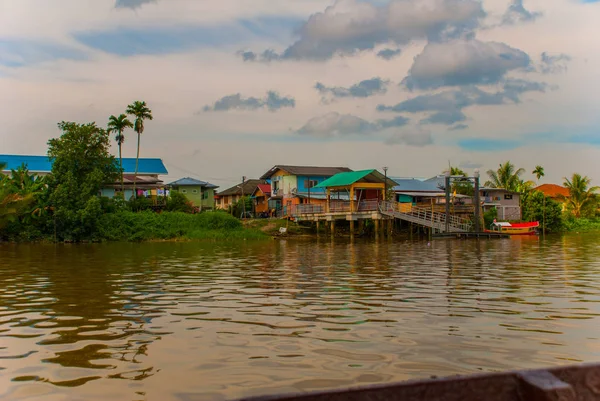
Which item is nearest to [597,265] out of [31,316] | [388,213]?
[31,316]

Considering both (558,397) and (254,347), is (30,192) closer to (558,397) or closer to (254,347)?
(254,347)

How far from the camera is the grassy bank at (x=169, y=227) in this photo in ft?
139

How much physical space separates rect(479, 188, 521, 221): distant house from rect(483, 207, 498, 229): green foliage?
3071mm

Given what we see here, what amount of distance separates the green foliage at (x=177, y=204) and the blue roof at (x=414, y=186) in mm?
19336

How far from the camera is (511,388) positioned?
3.87 metres

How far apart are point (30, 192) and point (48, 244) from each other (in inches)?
146

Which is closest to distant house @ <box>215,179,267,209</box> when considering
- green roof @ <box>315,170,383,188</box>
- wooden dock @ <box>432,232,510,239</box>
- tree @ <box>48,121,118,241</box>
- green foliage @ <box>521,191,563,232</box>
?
green roof @ <box>315,170,383,188</box>

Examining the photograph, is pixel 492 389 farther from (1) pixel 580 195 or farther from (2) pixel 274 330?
(1) pixel 580 195

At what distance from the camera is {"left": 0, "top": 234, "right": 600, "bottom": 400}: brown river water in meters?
6.56

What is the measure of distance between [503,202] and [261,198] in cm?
2522

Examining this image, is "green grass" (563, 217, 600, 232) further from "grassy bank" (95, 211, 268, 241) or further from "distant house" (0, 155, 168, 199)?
"distant house" (0, 155, 168, 199)

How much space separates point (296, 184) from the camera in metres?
55.5

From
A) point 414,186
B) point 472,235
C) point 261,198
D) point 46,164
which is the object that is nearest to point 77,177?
point 46,164

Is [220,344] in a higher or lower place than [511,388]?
lower
